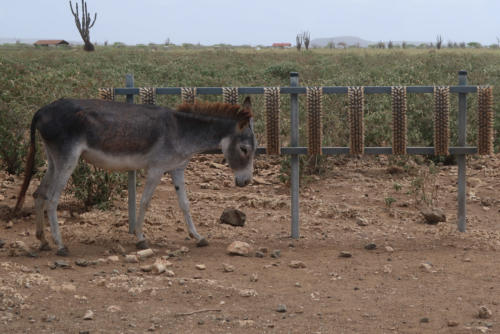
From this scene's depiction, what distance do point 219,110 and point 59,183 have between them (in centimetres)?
185

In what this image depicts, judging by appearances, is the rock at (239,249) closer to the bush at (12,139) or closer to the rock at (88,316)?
the rock at (88,316)

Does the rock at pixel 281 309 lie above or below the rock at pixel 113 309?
below

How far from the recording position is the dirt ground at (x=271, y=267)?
5.59 metres

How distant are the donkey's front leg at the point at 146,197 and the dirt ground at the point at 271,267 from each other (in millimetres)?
151

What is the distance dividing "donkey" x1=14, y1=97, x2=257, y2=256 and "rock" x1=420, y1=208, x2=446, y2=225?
2684 millimetres

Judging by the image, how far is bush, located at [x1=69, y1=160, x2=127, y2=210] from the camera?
361 inches

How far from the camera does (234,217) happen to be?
29.0 feet

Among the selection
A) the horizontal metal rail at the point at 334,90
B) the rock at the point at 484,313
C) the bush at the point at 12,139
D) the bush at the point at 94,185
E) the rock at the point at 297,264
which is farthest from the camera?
the bush at the point at 12,139

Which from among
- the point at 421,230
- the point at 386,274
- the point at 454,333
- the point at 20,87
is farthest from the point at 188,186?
the point at 454,333

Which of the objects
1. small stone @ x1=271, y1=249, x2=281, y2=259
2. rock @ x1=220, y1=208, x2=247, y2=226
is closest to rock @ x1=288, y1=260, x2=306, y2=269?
small stone @ x1=271, y1=249, x2=281, y2=259

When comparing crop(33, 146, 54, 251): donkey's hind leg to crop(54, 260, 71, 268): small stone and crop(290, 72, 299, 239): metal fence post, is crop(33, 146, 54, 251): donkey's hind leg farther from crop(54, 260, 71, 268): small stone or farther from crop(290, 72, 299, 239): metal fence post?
crop(290, 72, 299, 239): metal fence post

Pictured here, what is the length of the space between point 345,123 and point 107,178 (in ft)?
17.1

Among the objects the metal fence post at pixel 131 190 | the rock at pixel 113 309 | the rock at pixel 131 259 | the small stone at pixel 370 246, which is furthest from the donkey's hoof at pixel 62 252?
the small stone at pixel 370 246

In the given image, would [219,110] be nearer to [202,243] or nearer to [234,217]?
[202,243]
